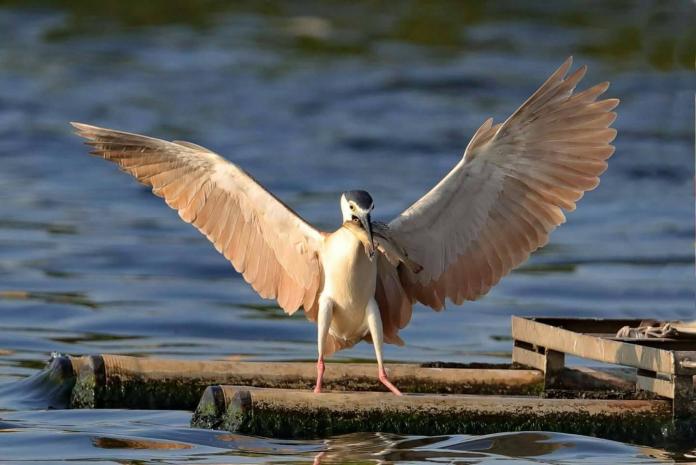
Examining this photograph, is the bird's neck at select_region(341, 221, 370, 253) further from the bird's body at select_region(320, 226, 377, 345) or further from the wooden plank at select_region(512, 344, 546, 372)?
the wooden plank at select_region(512, 344, 546, 372)

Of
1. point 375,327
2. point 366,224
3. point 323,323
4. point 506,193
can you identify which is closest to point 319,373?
point 323,323

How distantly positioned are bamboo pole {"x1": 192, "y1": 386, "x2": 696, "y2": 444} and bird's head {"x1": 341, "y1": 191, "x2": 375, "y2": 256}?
0.82m

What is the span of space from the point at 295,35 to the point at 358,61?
7.28 ft

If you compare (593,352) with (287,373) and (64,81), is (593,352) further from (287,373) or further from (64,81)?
(64,81)

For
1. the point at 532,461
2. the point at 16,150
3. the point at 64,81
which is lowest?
the point at 532,461

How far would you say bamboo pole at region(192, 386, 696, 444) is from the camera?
801 cm

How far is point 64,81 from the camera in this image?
27578 millimetres

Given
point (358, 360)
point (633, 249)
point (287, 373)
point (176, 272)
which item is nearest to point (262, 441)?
point (287, 373)

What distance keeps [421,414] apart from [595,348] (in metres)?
1.09

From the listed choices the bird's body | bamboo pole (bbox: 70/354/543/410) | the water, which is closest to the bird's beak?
the bird's body

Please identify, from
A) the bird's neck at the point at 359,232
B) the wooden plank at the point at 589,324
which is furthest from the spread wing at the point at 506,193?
the wooden plank at the point at 589,324

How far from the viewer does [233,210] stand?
28.8ft

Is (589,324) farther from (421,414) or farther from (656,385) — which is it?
(421,414)

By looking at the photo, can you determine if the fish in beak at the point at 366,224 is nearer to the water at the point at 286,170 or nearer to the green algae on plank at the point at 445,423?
the green algae on plank at the point at 445,423
